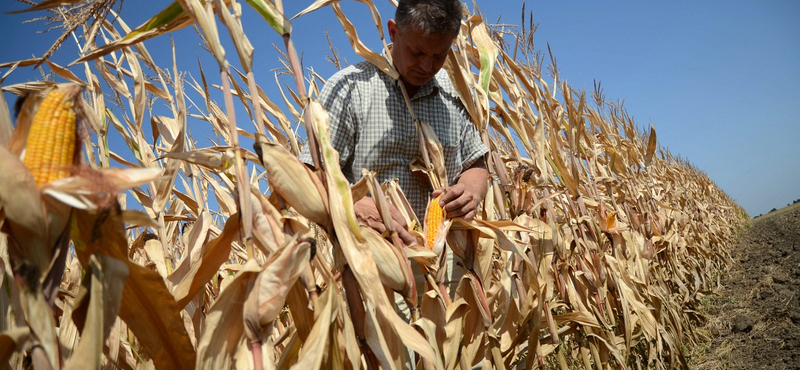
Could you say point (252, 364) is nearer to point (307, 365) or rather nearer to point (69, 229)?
point (307, 365)

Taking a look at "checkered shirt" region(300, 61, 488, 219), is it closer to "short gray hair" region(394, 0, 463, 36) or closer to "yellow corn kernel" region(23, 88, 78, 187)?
"short gray hair" region(394, 0, 463, 36)

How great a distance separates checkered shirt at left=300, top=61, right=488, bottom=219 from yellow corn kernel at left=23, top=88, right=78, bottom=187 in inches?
45.7

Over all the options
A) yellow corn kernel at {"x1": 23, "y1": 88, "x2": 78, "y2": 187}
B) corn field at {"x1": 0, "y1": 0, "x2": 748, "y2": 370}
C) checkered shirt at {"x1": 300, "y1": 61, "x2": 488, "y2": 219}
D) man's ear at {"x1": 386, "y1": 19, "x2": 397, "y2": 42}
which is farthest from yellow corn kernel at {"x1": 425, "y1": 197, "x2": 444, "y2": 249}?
yellow corn kernel at {"x1": 23, "y1": 88, "x2": 78, "y2": 187}

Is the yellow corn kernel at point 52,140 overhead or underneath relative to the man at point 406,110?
underneath

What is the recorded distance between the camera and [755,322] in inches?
134

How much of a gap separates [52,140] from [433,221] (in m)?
1.14

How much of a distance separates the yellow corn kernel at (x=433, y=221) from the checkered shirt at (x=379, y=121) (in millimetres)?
463

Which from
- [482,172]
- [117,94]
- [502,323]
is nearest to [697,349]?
[502,323]

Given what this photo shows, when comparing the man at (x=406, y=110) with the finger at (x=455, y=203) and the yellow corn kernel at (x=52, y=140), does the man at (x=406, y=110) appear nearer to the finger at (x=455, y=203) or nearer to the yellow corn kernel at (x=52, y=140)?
the finger at (x=455, y=203)

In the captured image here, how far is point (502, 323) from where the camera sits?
1915mm

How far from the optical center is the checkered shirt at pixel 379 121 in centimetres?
203

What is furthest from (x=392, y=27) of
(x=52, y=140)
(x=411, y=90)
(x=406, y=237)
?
(x=52, y=140)

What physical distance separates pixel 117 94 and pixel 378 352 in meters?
2.13

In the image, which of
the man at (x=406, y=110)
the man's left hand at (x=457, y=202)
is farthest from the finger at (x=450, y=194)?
the man at (x=406, y=110)
